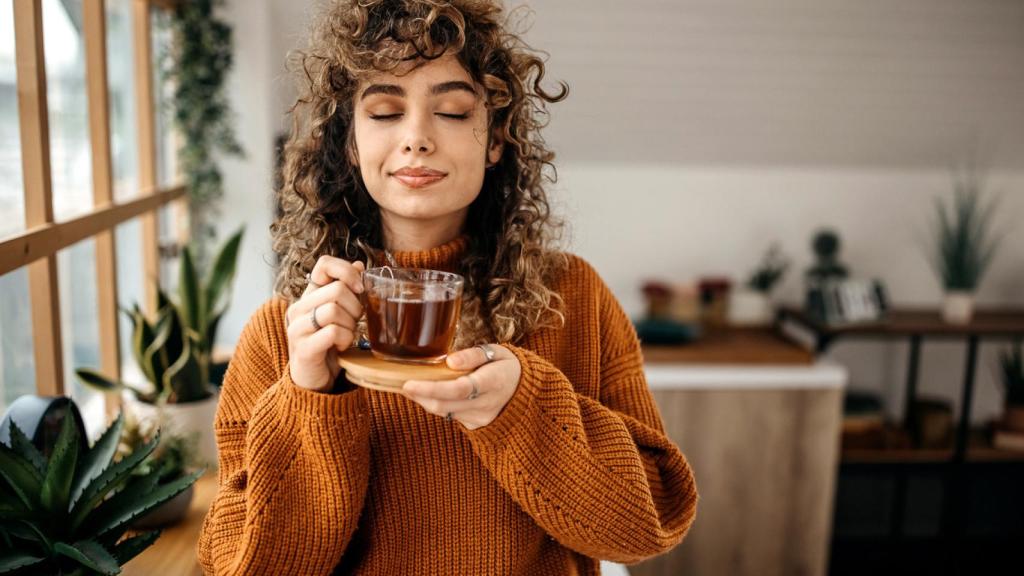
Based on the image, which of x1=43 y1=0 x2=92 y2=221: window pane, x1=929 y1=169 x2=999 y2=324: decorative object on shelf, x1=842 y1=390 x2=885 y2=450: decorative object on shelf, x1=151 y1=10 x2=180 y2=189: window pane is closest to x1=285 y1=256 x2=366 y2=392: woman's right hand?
x1=43 y1=0 x2=92 y2=221: window pane

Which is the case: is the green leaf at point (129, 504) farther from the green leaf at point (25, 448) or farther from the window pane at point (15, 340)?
the window pane at point (15, 340)

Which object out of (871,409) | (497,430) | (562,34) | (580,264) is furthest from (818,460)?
(497,430)

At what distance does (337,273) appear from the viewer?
3.27 ft

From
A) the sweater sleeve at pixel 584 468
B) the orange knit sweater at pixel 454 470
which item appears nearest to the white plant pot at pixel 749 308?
the orange knit sweater at pixel 454 470

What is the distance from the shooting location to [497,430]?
103cm

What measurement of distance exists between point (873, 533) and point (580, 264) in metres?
2.76

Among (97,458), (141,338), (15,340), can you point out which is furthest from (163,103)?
(97,458)

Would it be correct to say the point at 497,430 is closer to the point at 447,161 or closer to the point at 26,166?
the point at 447,161

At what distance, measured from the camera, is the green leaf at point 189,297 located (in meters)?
2.23

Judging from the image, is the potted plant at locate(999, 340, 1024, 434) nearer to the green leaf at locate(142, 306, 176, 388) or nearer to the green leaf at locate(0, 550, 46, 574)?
the green leaf at locate(142, 306, 176, 388)

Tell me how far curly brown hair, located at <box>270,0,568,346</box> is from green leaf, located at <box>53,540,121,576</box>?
41 cm

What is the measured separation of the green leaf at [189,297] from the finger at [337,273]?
4.43 feet

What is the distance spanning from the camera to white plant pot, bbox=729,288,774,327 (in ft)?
11.8

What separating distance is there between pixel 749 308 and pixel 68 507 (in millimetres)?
2938
